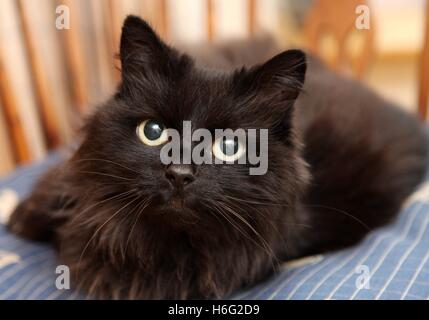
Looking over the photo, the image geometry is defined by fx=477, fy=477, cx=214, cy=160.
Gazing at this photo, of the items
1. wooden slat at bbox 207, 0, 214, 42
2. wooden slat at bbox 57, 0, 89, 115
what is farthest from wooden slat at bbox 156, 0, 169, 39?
wooden slat at bbox 57, 0, 89, 115

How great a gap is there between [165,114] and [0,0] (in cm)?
104

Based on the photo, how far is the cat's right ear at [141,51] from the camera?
100cm

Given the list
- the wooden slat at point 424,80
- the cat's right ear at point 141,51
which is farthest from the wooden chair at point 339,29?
the cat's right ear at point 141,51

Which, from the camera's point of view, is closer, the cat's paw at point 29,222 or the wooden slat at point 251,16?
the cat's paw at point 29,222

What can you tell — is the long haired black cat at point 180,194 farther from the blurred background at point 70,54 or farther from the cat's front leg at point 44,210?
the blurred background at point 70,54

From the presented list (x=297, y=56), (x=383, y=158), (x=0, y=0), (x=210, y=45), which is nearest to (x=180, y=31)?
(x=210, y=45)

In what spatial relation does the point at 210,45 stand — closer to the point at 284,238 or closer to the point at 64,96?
the point at 64,96

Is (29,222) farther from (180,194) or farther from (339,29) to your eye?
(339,29)

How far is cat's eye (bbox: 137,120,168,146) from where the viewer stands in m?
0.94

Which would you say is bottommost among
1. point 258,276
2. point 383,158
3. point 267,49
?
point 258,276

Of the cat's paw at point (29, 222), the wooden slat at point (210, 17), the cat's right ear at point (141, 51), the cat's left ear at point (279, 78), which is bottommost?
the cat's paw at point (29, 222)

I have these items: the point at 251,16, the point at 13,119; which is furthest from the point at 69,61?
the point at 251,16

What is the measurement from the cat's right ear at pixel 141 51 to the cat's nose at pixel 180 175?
0.79ft

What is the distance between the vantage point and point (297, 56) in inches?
37.9
